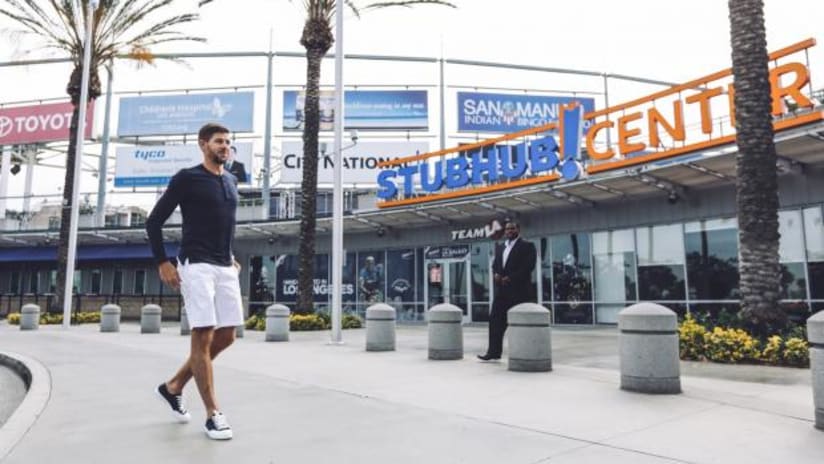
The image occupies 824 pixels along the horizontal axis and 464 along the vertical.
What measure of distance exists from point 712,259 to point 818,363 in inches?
515

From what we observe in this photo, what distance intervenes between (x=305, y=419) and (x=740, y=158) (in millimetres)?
7990

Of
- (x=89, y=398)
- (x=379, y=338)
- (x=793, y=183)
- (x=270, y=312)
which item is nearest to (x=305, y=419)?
(x=89, y=398)

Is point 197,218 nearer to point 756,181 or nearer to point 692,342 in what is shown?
point 692,342

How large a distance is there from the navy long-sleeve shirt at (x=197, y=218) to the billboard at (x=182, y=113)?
3077cm

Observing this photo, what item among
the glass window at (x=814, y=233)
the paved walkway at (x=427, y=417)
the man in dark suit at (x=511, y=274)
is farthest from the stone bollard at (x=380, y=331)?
the glass window at (x=814, y=233)

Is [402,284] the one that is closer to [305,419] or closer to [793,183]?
[793,183]

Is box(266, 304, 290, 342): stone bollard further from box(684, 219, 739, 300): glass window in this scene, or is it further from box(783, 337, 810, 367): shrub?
box(684, 219, 739, 300): glass window

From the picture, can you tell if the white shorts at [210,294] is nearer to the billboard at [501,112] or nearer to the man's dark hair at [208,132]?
the man's dark hair at [208,132]

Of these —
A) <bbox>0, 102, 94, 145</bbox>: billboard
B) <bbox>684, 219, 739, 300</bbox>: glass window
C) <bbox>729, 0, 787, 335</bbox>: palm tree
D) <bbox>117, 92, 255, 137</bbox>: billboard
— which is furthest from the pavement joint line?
<bbox>0, 102, 94, 145</bbox>: billboard

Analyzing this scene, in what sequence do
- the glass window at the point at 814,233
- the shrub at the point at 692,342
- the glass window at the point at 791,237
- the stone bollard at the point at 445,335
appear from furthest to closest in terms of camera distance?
the glass window at the point at 791,237
the glass window at the point at 814,233
the stone bollard at the point at 445,335
the shrub at the point at 692,342

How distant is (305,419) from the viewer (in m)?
5.18

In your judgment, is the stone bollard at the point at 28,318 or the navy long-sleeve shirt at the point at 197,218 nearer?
the navy long-sleeve shirt at the point at 197,218

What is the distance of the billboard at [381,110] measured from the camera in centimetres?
3344

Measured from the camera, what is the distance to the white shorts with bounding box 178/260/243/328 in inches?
170
